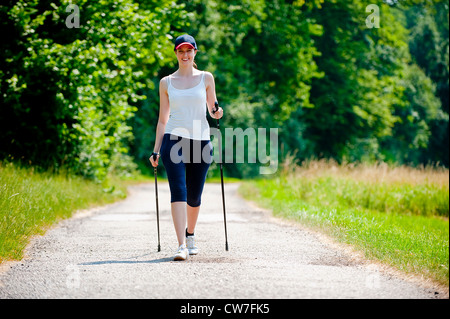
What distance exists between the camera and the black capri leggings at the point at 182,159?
21.1ft

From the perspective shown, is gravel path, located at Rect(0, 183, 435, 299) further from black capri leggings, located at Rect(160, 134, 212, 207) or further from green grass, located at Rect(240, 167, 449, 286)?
black capri leggings, located at Rect(160, 134, 212, 207)

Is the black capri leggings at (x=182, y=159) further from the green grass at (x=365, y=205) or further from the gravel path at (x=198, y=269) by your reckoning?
the green grass at (x=365, y=205)

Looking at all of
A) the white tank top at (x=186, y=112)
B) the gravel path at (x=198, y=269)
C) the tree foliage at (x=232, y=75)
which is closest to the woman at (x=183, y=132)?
the white tank top at (x=186, y=112)

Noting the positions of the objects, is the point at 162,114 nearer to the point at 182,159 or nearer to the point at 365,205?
the point at 182,159

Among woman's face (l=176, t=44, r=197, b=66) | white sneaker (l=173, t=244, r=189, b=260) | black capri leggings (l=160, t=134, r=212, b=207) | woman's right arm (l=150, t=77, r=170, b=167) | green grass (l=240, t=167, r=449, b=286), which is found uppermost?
woman's face (l=176, t=44, r=197, b=66)

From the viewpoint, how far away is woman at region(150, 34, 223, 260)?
6.44 metres

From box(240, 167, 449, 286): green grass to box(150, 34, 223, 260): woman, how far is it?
6.86 feet

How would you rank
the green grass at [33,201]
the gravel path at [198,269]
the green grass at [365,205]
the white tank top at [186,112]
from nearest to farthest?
the gravel path at [198,269], the white tank top at [186,112], the green grass at [33,201], the green grass at [365,205]

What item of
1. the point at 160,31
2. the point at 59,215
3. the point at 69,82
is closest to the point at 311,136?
the point at 160,31

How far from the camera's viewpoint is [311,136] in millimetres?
38031

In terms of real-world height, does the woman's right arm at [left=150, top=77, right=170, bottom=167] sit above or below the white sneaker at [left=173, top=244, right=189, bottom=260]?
above

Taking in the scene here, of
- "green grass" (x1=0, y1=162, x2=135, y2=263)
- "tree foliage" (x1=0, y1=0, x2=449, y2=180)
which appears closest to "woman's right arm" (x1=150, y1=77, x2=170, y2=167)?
"green grass" (x1=0, y1=162, x2=135, y2=263)

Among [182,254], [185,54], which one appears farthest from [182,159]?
[185,54]
